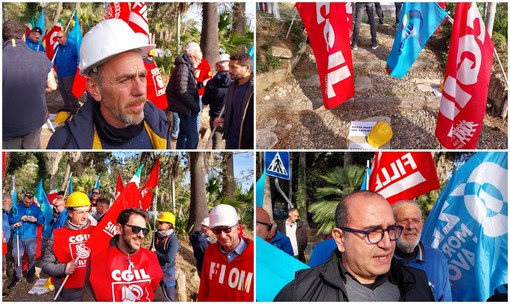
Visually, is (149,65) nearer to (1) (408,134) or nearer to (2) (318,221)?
(2) (318,221)

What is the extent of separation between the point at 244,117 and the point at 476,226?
1.89 metres

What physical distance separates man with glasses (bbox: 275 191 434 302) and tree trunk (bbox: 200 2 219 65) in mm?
2825

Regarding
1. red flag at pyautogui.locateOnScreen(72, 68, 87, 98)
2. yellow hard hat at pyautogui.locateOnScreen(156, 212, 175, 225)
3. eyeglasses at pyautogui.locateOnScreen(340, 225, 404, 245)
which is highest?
red flag at pyautogui.locateOnScreen(72, 68, 87, 98)

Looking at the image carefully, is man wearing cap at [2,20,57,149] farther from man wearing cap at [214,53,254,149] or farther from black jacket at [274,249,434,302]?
black jacket at [274,249,434,302]

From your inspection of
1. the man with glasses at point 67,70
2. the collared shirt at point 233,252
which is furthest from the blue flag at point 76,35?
the collared shirt at point 233,252

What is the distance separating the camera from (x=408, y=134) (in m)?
7.28

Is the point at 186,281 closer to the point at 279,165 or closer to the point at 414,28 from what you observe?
the point at 279,165

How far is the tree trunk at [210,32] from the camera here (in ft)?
18.7

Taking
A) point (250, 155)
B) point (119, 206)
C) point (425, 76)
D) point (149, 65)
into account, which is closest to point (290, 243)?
point (250, 155)

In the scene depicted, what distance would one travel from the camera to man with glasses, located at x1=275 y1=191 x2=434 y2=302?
3.10 m

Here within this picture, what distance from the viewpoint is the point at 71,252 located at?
5113mm

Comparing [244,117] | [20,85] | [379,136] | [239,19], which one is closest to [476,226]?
[379,136]

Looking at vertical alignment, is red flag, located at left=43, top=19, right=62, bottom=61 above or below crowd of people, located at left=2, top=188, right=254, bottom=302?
above

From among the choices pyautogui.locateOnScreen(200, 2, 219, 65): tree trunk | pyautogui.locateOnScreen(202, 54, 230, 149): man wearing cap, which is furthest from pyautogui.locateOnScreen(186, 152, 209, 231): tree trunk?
pyautogui.locateOnScreen(200, 2, 219, 65): tree trunk
